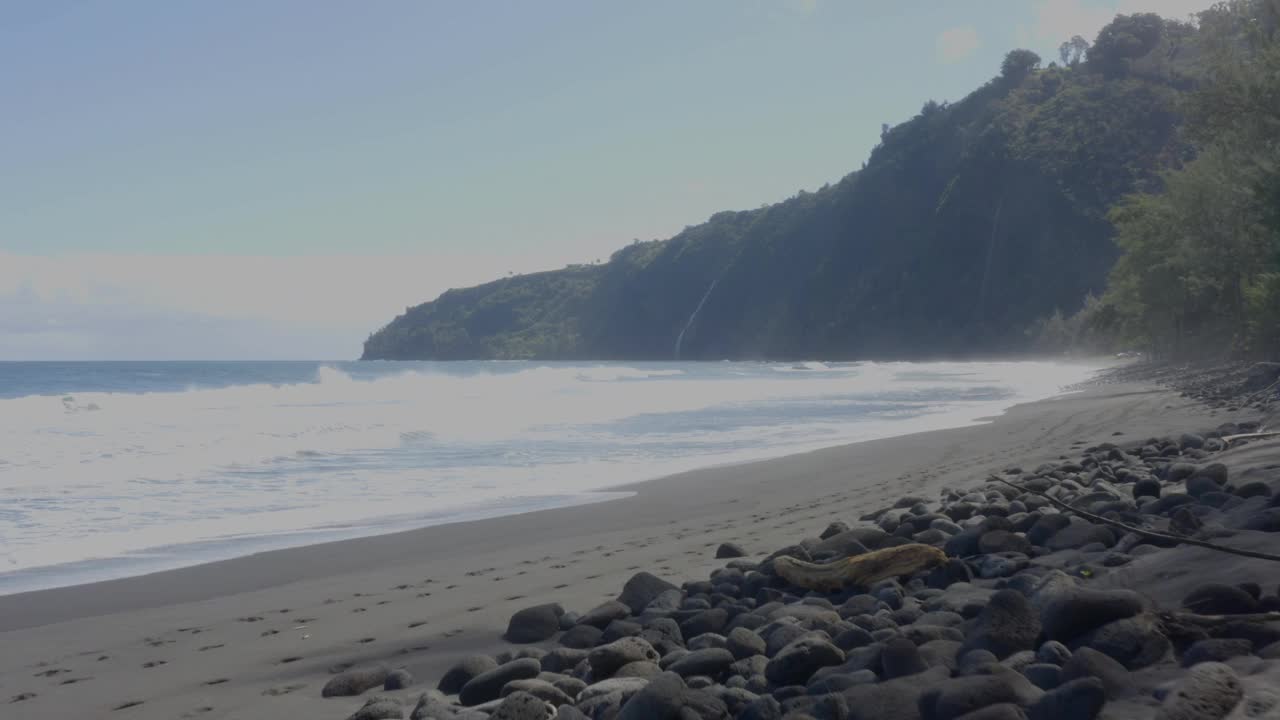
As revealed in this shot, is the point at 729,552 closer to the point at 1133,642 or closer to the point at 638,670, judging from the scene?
the point at 638,670

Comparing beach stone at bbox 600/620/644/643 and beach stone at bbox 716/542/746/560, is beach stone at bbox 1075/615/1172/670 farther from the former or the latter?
beach stone at bbox 716/542/746/560

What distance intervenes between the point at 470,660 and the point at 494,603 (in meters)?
1.77

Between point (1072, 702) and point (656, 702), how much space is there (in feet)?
3.73

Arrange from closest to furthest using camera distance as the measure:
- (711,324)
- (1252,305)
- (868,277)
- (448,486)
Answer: (448,486)
(1252,305)
(868,277)
(711,324)

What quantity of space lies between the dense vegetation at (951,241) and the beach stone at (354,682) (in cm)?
4790

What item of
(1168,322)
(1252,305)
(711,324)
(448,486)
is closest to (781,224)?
(711,324)

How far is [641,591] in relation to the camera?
4773 mm

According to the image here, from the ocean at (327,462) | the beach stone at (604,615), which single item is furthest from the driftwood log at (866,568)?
the ocean at (327,462)

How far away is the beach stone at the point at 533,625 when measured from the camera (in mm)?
4609

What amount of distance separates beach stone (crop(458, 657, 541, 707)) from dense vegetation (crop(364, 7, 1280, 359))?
47863mm

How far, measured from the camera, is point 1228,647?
8.46 ft

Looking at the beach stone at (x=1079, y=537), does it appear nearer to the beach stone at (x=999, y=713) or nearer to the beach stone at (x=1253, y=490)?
the beach stone at (x=1253, y=490)

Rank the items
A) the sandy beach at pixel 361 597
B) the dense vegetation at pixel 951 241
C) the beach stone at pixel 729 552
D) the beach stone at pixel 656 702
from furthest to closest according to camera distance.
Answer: the dense vegetation at pixel 951 241 → the beach stone at pixel 729 552 → the sandy beach at pixel 361 597 → the beach stone at pixel 656 702

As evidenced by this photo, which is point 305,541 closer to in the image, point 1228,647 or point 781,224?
point 1228,647
